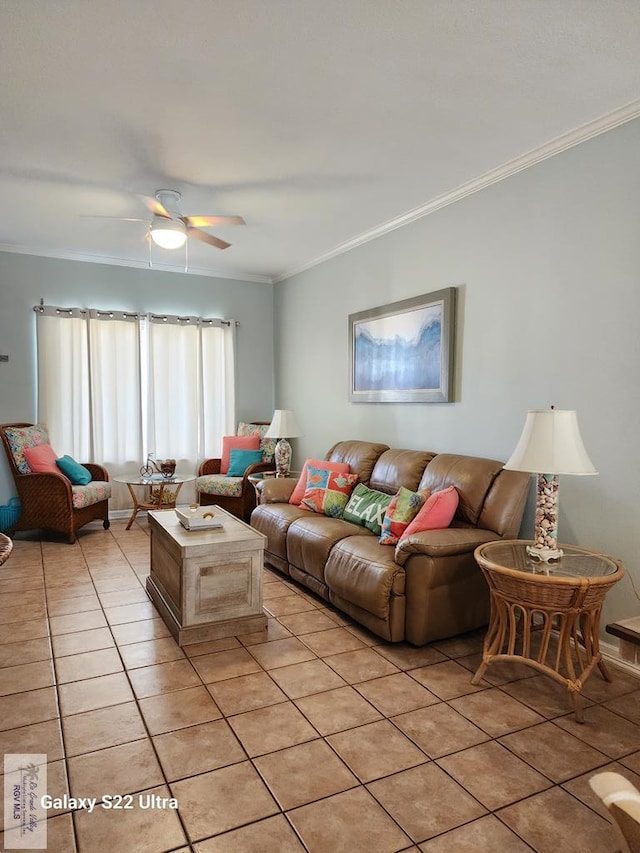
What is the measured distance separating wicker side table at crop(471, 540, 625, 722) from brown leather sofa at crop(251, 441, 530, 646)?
11.0 inches

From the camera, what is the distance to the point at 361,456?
4352mm

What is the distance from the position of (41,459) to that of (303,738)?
386 centimetres

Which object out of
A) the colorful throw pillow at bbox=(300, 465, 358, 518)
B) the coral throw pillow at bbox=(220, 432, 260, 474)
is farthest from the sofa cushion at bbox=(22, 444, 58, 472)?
the colorful throw pillow at bbox=(300, 465, 358, 518)

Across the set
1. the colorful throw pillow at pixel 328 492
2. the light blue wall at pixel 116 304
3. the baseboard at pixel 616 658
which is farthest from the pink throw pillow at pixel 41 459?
the baseboard at pixel 616 658

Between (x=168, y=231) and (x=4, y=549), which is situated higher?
(x=168, y=231)

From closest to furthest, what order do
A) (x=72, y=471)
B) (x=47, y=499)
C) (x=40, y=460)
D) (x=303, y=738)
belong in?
(x=303, y=738)
(x=47, y=499)
(x=40, y=460)
(x=72, y=471)

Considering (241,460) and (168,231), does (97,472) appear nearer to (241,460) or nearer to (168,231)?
(241,460)

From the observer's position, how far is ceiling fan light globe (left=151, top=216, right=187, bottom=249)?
11.9ft

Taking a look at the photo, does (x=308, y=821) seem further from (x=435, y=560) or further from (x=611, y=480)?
(x=611, y=480)

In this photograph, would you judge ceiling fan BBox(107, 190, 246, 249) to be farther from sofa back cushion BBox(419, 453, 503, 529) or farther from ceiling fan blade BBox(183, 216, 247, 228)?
sofa back cushion BBox(419, 453, 503, 529)

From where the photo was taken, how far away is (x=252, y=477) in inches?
204

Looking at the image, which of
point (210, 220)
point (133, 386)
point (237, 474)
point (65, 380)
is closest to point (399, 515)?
point (210, 220)

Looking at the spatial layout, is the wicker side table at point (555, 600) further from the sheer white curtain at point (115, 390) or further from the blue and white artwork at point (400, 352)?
the sheer white curtain at point (115, 390)

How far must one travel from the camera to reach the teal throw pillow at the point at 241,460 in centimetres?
586
